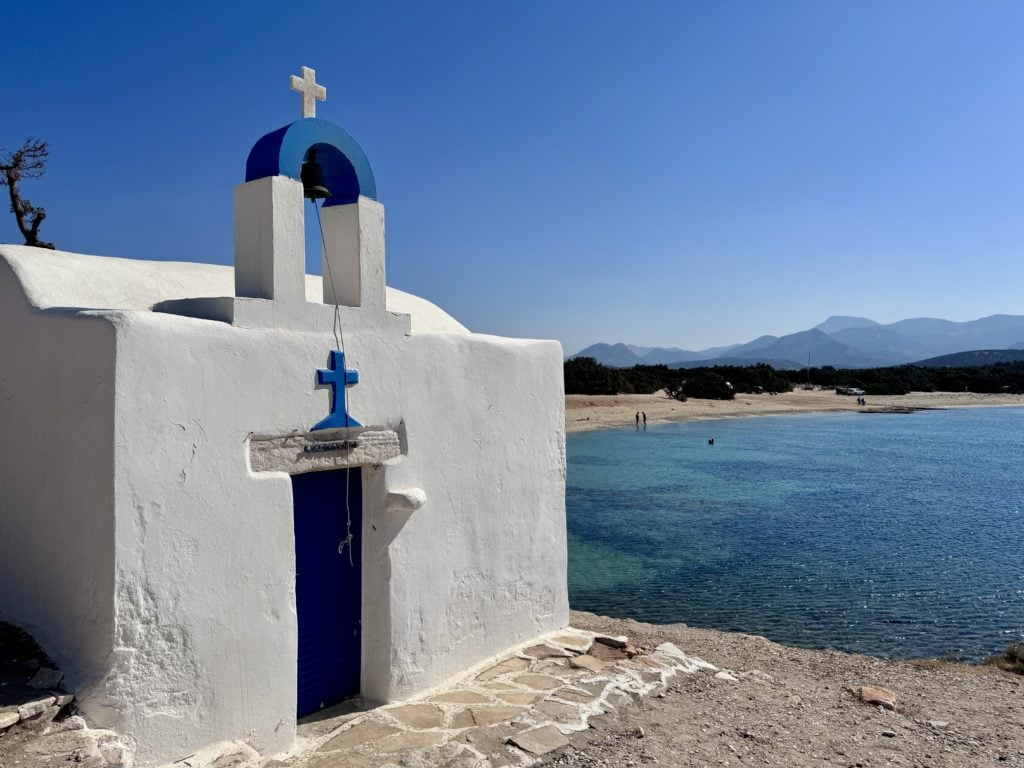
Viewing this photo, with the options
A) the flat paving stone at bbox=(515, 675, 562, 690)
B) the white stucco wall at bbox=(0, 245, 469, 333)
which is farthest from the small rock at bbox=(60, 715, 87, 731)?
the flat paving stone at bbox=(515, 675, 562, 690)

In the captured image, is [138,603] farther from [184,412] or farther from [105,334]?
[105,334]

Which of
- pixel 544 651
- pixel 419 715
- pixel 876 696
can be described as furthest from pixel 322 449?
pixel 876 696

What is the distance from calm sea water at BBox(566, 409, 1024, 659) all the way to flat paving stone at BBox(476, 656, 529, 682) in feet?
21.9

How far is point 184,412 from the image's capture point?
4.49m

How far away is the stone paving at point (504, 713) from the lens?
487 centimetres

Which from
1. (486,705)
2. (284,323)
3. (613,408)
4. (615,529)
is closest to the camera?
(284,323)

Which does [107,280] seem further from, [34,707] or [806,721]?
[806,721]

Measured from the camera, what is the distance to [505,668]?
6.61 meters

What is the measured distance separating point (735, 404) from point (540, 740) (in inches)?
2462

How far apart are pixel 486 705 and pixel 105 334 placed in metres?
3.89

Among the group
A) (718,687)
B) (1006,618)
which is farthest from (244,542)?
(1006,618)

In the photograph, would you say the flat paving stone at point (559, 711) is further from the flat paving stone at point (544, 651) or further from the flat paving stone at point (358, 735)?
Answer: the flat paving stone at point (358, 735)

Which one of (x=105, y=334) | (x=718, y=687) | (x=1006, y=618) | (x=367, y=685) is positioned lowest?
(x=1006, y=618)

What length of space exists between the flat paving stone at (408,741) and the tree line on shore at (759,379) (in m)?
52.4
